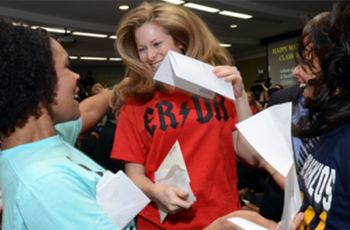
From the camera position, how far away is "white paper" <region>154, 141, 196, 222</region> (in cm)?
111

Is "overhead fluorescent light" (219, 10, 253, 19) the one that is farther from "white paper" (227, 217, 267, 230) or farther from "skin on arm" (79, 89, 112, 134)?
"white paper" (227, 217, 267, 230)

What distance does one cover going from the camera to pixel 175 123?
1.24 m

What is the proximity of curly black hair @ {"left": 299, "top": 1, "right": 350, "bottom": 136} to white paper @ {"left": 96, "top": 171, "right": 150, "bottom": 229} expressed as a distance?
1.63 ft

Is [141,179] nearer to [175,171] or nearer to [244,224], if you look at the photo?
[175,171]

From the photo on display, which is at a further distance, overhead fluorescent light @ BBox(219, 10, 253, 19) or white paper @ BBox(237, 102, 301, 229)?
overhead fluorescent light @ BBox(219, 10, 253, 19)

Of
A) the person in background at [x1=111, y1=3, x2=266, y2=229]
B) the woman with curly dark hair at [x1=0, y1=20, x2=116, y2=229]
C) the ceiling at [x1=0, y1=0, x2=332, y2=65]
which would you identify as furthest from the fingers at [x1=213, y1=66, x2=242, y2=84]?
the ceiling at [x1=0, y1=0, x2=332, y2=65]

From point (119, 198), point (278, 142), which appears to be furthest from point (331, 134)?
point (119, 198)

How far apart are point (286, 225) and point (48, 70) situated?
592 mm

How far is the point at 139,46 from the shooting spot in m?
1.38

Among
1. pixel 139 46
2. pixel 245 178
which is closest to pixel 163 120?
pixel 139 46

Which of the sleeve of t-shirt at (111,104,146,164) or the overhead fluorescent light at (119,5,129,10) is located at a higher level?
the overhead fluorescent light at (119,5,129,10)

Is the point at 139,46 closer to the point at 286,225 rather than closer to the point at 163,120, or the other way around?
the point at 163,120

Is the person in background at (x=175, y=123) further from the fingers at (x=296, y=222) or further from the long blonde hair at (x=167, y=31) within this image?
the fingers at (x=296, y=222)

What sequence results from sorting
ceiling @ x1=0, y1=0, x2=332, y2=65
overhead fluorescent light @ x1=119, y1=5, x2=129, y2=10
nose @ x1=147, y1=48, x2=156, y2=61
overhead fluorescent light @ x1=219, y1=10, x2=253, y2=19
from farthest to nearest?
overhead fluorescent light @ x1=219, y1=10, x2=253, y2=19, overhead fluorescent light @ x1=119, y1=5, x2=129, y2=10, ceiling @ x1=0, y1=0, x2=332, y2=65, nose @ x1=147, y1=48, x2=156, y2=61
